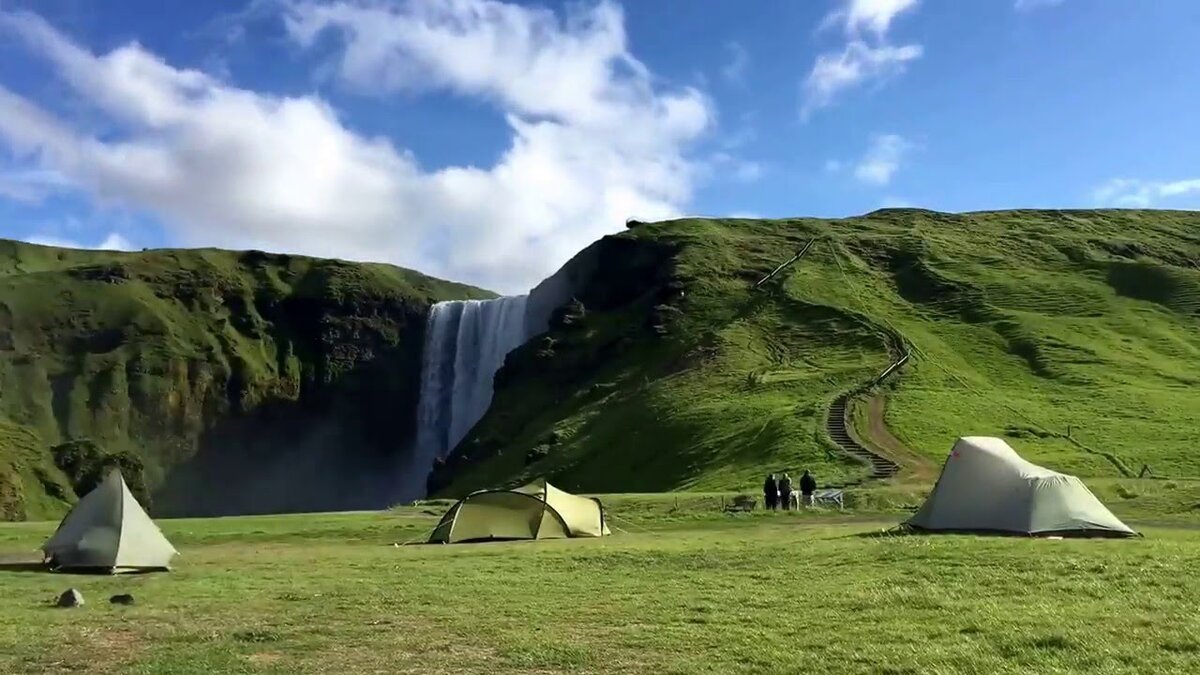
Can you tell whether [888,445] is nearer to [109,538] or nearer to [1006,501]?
[1006,501]

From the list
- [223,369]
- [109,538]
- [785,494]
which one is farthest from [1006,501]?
[223,369]

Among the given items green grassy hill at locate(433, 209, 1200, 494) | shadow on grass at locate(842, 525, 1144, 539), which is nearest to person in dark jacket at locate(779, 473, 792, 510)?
shadow on grass at locate(842, 525, 1144, 539)

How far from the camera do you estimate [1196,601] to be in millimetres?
13898

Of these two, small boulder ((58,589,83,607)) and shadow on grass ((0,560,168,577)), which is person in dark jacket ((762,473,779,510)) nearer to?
shadow on grass ((0,560,168,577))

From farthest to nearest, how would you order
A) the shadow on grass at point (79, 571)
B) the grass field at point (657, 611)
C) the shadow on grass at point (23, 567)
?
the shadow on grass at point (23, 567) → the shadow on grass at point (79, 571) → the grass field at point (657, 611)

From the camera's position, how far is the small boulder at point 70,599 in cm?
1889

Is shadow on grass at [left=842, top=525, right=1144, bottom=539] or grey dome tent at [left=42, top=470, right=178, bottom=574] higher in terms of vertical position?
shadow on grass at [left=842, top=525, right=1144, bottom=539]

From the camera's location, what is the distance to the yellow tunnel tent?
3247 centimetres

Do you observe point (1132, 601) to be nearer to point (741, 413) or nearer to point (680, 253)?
point (741, 413)

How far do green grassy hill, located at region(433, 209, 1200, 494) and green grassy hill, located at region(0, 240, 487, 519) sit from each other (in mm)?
43180

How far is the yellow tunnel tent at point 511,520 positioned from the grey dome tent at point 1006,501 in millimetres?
10858

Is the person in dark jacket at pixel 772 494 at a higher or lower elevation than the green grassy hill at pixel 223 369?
lower

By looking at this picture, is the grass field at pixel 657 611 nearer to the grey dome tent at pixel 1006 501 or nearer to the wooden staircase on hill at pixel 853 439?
the grey dome tent at pixel 1006 501

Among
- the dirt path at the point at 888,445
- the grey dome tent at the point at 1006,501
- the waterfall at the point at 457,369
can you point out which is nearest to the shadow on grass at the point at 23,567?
the grey dome tent at the point at 1006,501
